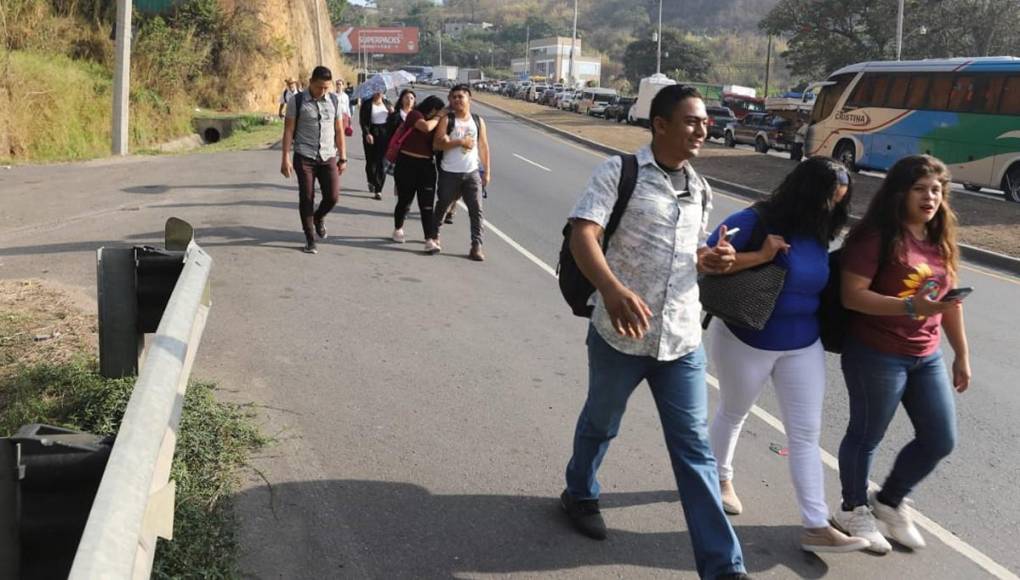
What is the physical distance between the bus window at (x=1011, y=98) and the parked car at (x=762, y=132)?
9.94 m

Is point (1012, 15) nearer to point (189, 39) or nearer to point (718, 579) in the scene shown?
point (189, 39)

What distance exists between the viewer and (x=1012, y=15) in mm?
44906

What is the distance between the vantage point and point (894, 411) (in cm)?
374

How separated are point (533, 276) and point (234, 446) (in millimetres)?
5090

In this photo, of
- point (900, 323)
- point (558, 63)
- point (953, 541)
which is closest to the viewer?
point (900, 323)

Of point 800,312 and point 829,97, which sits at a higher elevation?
point 829,97

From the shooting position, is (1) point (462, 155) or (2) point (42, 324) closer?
(2) point (42, 324)

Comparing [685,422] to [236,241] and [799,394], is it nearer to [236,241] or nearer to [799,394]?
[799,394]

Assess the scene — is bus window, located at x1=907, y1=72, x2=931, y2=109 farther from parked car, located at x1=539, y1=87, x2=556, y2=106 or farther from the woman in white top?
parked car, located at x1=539, y1=87, x2=556, y2=106

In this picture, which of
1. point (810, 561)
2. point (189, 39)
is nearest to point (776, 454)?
point (810, 561)

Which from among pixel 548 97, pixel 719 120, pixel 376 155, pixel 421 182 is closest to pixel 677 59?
pixel 548 97

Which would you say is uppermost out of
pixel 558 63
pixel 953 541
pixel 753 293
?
pixel 558 63

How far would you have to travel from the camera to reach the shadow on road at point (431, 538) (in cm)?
350

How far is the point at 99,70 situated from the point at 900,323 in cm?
2511
